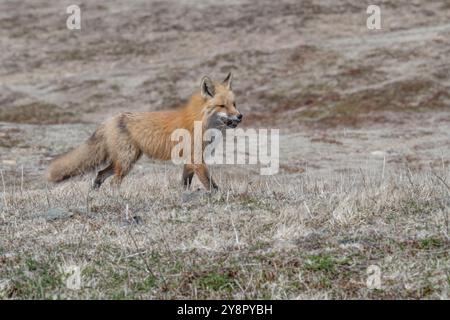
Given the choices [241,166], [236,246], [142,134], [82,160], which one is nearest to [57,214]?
[236,246]

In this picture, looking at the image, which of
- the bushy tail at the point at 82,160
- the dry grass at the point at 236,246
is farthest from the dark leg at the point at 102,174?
the dry grass at the point at 236,246

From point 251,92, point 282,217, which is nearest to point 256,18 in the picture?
point 251,92

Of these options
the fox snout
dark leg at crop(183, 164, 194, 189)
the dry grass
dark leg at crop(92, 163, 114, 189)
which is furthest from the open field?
the fox snout

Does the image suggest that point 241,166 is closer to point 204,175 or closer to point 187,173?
point 187,173

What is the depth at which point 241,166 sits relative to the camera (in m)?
28.1

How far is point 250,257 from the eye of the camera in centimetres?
703

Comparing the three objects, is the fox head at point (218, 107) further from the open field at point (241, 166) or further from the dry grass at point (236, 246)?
the dry grass at point (236, 246)

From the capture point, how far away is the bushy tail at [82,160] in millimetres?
14695

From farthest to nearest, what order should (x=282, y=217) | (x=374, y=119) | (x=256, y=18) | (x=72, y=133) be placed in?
(x=256, y=18) → (x=374, y=119) → (x=72, y=133) → (x=282, y=217)

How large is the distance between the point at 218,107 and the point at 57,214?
5.52 m

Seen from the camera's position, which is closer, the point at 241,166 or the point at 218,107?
the point at 218,107
